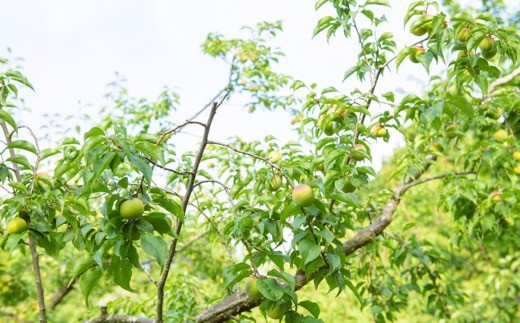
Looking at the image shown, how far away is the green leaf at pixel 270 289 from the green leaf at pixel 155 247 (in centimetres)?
21

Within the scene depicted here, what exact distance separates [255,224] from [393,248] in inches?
47.3

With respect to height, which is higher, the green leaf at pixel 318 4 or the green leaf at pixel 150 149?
the green leaf at pixel 318 4

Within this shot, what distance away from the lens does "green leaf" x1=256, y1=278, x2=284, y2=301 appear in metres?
1.00

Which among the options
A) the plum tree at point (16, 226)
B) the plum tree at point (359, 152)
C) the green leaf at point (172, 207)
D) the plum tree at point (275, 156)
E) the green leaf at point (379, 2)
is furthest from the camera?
the plum tree at point (275, 156)

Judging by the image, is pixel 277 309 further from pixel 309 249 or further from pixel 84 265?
pixel 84 265

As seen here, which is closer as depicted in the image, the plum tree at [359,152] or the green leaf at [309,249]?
the green leaf at [309,249]

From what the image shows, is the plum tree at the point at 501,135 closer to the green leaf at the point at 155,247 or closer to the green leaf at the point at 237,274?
the green leaf at the point at 237,274

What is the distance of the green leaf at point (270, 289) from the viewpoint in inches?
39.5

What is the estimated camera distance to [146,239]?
3.12 ft

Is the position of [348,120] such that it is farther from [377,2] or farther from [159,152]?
[159,152]

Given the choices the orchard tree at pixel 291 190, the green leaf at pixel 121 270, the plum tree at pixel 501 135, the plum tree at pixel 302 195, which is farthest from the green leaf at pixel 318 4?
the plum tree at pixel 501 135

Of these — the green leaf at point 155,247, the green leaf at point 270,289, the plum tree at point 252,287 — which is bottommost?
the green leaf at point 270,289

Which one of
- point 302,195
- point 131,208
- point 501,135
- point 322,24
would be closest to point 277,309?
point 302,195

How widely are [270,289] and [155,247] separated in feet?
0.83
